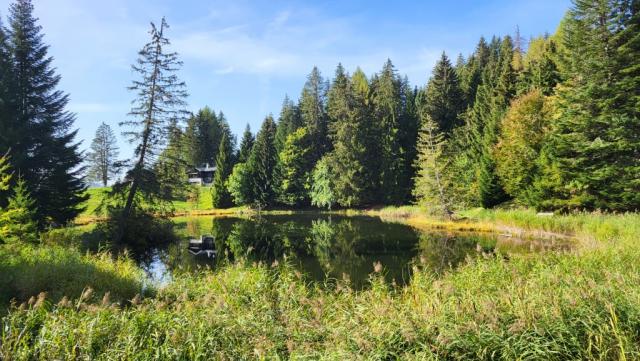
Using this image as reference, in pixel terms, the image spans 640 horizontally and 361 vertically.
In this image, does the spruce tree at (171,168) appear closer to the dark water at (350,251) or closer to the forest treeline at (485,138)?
the dark water at (350,251)

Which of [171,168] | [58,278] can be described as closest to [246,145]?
[171,168]

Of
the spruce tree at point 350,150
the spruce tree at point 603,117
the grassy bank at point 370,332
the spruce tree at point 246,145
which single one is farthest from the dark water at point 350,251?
the spruce tree at point 246,145

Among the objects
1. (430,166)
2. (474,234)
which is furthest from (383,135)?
(474,234)

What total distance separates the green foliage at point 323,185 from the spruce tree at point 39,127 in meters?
30.5

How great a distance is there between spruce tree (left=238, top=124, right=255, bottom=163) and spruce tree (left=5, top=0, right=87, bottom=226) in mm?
38353

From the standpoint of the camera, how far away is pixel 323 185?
178 feet

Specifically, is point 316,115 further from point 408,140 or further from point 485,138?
point 485,138

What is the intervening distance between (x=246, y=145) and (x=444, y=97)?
3381 cm

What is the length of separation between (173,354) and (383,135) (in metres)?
52.4

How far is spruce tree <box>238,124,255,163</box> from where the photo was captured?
222ft

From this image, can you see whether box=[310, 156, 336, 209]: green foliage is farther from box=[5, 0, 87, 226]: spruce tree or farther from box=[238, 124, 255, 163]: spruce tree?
box=[5, 0, 87, 226]: spruce tree

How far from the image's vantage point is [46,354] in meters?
4.81

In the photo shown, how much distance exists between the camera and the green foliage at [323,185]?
53.4 m

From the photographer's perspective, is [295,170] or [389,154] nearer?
[389,154]
